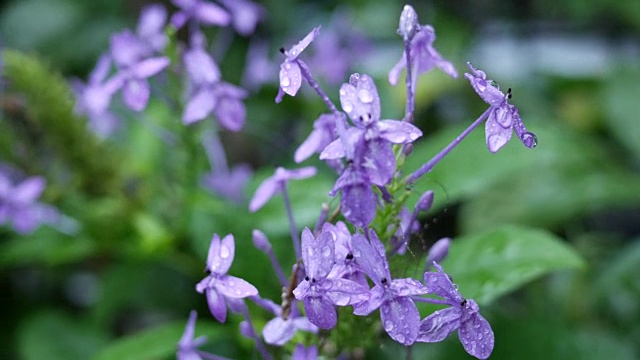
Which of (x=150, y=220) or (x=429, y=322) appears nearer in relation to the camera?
(x=429, y=322)

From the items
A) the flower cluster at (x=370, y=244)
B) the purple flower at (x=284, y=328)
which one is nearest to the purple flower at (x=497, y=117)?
the flower cluster at (x=370, y=244)

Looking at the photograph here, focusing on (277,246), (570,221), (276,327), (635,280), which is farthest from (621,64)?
(276,327)

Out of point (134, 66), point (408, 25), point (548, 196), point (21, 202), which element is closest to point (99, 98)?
point (134, 66)

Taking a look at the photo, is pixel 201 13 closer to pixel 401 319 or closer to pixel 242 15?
pixel 242 15

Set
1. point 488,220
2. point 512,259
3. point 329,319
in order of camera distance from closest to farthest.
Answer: point 329,319, point 512,259, point 488,220

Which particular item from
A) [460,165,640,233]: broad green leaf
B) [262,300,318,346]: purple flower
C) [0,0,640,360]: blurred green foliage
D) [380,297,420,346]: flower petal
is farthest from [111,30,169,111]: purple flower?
[460,165,640,233]: broad green leaf

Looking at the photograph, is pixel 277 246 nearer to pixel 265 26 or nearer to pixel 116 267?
pixel 116 267

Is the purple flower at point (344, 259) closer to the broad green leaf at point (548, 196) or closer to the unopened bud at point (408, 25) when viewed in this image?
the unopened bud at point (408, 25)
